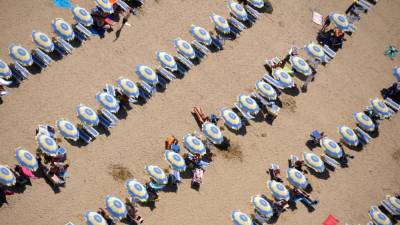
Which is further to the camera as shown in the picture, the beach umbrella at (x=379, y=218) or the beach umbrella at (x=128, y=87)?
the beach umbrella at (x=379, y=218)

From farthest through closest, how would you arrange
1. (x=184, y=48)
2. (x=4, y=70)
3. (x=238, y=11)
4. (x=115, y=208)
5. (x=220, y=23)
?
(x=238, y=11) → (x=220, y=23) → (x=184, y=48) → (x=4, y=70) → (x=115, y=208)

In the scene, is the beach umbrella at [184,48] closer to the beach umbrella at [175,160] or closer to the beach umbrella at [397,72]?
the beach umbrella at [175,160]

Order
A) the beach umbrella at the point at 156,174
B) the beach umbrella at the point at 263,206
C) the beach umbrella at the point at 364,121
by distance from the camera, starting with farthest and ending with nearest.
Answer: the beach umbrella at the point at 364,121
the beach umbrella at the point at 263,206
the beach umbrella at the point at 156,174

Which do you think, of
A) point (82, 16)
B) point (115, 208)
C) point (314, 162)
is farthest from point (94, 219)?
point (314, 162)

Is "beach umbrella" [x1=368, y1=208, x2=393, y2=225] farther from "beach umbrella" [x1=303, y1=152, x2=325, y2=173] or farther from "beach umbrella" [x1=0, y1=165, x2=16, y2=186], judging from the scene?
"beach umbrella" [x1=0, y1=165, x2=16, y2=186]

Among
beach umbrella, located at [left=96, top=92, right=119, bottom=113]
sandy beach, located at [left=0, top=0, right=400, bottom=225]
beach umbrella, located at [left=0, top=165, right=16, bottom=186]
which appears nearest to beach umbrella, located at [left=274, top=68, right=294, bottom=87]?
sandy beach, located at [left=0, top=0, right=400, bottom=225]

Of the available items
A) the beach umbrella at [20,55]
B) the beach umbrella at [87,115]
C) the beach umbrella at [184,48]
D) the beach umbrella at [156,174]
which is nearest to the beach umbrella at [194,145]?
the beach umbrella at [156,174]

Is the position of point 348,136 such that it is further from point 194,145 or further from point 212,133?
point 194,145
